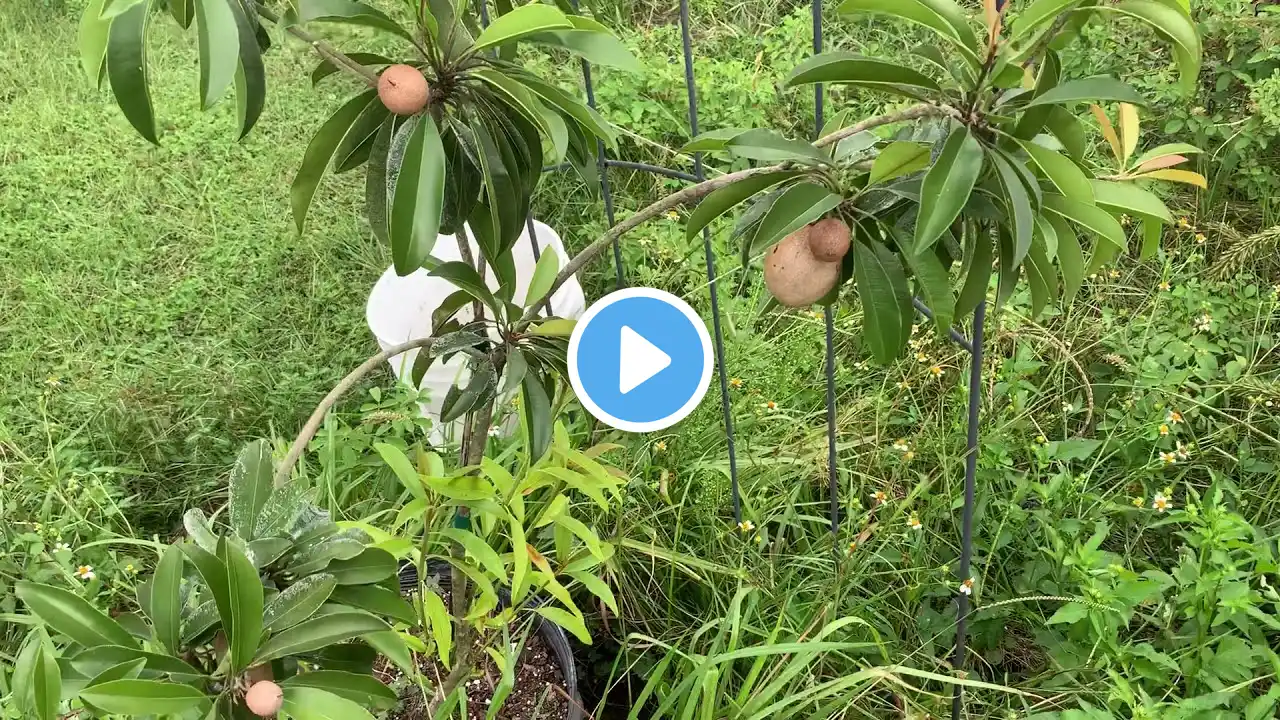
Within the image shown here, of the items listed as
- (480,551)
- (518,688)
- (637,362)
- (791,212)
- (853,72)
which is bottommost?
(518,688)

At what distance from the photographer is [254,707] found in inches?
25.5

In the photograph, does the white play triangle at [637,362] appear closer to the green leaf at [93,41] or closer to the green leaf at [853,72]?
the green leaf at [853,72]

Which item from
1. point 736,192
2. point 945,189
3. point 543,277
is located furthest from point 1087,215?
point 543,277

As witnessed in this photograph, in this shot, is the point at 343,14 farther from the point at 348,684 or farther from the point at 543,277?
the point at 348,684

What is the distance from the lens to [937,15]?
2.19ft

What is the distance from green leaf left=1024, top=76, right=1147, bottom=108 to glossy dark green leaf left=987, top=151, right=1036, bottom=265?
0.05 metres

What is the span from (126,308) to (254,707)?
218 cm

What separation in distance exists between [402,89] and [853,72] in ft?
1.18

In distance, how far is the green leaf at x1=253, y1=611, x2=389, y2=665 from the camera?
0.70m

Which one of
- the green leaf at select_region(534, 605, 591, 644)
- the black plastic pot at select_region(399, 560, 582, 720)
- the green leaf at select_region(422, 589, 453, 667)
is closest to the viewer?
the green leaf at select_region(422, 589, 453, 667)

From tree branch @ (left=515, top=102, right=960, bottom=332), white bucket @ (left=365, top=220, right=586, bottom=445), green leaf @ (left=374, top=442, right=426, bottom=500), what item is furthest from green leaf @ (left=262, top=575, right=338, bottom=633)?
white bucket @ (left=365, top=220, right=586, bottom=445)

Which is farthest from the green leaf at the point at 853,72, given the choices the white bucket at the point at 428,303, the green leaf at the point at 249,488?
the white bucket at the point at 428,303

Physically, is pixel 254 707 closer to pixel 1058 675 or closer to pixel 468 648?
pixel 468 648

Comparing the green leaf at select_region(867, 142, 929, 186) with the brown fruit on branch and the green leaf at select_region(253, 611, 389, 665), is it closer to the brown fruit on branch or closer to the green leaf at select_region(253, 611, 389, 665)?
the brown fruit on branch
